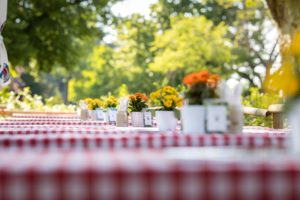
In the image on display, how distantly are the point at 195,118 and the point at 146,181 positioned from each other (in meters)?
1.96

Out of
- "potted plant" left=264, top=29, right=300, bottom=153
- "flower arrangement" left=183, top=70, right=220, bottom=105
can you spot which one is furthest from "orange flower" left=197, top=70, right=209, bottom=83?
"potted plant" left=264, top=29, right=300, bottom=153

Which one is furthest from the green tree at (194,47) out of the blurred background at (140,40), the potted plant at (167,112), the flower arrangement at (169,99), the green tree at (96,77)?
the potted plant at (167,112)

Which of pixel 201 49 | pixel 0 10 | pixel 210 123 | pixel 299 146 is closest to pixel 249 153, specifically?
pixel 299 146

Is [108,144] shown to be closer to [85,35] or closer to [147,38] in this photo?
[85,35]

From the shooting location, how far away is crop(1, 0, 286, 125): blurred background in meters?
18.7

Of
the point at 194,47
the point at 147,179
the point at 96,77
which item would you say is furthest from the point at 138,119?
the point at 96,77

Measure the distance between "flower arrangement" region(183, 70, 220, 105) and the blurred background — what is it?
1164 centimetres

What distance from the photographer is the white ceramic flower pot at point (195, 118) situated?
3777 millimetres

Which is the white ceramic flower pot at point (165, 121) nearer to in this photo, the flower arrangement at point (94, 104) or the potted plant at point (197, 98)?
the potted plant at point (197, 98)

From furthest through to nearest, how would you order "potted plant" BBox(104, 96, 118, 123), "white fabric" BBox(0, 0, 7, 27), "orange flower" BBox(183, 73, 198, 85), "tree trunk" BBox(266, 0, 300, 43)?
"tree trunk" BBox(266, 0, 300, 43)
"white fabric" BBox(0, 0, 7, 27)
"potted plant" BBox(104, 96, 118, 123)
"orange flower" BBox(183, 73, 198, 85)

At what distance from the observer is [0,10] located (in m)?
6.47

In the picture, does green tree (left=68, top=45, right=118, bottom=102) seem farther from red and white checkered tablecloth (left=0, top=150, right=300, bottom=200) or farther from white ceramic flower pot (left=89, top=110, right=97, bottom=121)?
red and white checkered tablecloth (left=0, top=150, right=300, bottom=200)

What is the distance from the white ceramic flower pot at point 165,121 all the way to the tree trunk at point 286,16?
656 cm

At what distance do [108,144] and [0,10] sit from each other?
3.57 metres
